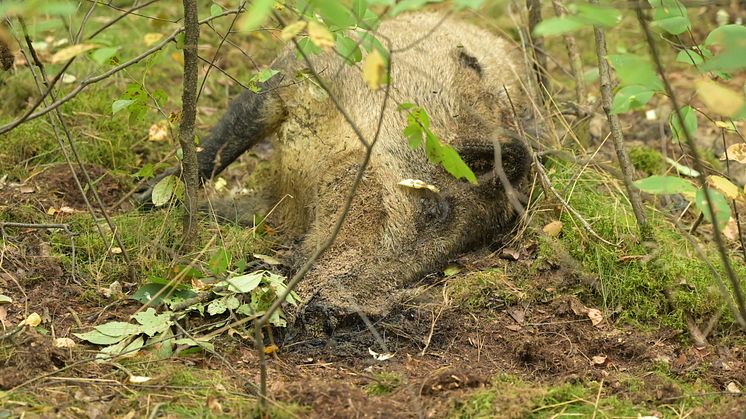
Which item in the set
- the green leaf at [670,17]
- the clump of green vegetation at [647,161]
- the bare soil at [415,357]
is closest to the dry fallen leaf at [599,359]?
the bare soil at [415,357]

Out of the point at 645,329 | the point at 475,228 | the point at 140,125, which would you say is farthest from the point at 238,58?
the point at 645,329

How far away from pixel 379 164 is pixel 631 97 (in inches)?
55.3

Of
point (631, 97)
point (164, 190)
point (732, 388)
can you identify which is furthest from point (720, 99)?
point (164, 190)

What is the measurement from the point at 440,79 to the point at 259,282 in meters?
1.83

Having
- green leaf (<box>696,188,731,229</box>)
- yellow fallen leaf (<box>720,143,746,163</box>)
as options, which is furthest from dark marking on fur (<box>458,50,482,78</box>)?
Result: green leaf (<box>696,188,731,229</box>)

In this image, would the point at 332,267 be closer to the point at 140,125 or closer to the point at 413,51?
the point at 413,51

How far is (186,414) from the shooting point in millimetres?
3098

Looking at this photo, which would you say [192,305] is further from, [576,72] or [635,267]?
[576,72]

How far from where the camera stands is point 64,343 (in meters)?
3.53

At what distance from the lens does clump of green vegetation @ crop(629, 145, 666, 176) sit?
236 inches

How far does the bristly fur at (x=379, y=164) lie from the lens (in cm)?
412

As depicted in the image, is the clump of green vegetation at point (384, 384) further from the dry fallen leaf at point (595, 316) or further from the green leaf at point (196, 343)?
the dry fallen leaf at point (595, 316)

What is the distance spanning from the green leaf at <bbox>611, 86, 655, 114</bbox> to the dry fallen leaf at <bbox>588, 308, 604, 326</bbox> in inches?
43.0

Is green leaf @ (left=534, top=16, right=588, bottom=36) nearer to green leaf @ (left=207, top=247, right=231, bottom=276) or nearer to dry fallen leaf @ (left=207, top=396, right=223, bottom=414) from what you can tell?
dry fallen leaf @ (left=207, top=396, right=223, bottom=414)
